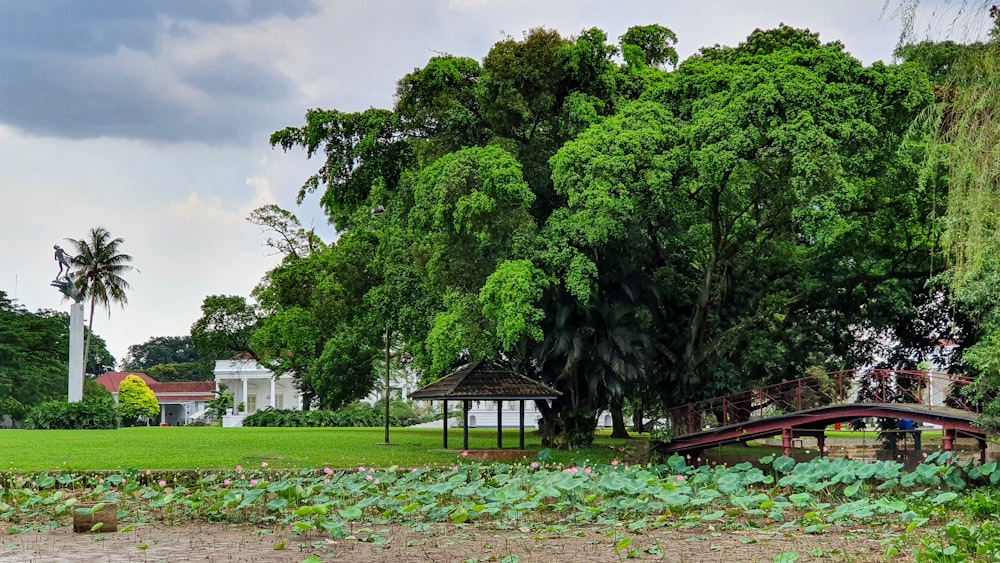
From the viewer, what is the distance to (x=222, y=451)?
2567cm

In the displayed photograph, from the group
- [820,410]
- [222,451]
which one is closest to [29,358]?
[222,451]

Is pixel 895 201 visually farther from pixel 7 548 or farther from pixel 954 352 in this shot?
pixel 7 548

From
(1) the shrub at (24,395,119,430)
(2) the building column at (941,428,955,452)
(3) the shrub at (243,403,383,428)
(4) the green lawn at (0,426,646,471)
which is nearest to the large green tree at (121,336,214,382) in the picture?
(3) the shrub at (243,403,383,428)

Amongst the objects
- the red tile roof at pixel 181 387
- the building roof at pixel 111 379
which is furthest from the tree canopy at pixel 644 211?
the red tile roof at pixel 181 387

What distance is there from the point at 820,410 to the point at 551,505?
1182 centimetres

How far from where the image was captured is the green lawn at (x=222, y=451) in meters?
21.8

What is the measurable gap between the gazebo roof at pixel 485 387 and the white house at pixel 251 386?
100ft

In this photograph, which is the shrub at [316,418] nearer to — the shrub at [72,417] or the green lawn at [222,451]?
the shrub at [72,417]

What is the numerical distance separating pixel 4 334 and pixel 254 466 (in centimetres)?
3178

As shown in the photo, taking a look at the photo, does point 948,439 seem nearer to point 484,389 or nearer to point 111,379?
point 484,389

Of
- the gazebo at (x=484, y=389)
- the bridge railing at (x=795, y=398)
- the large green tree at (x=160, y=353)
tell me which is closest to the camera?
the bridge railing at (x=795, y=398)

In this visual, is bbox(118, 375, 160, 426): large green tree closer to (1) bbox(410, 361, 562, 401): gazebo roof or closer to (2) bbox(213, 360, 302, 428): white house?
(2) bbox(213, 360, 302, 428): white house

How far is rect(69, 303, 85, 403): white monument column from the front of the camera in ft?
131

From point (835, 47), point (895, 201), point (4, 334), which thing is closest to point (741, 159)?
point (835, 47)
